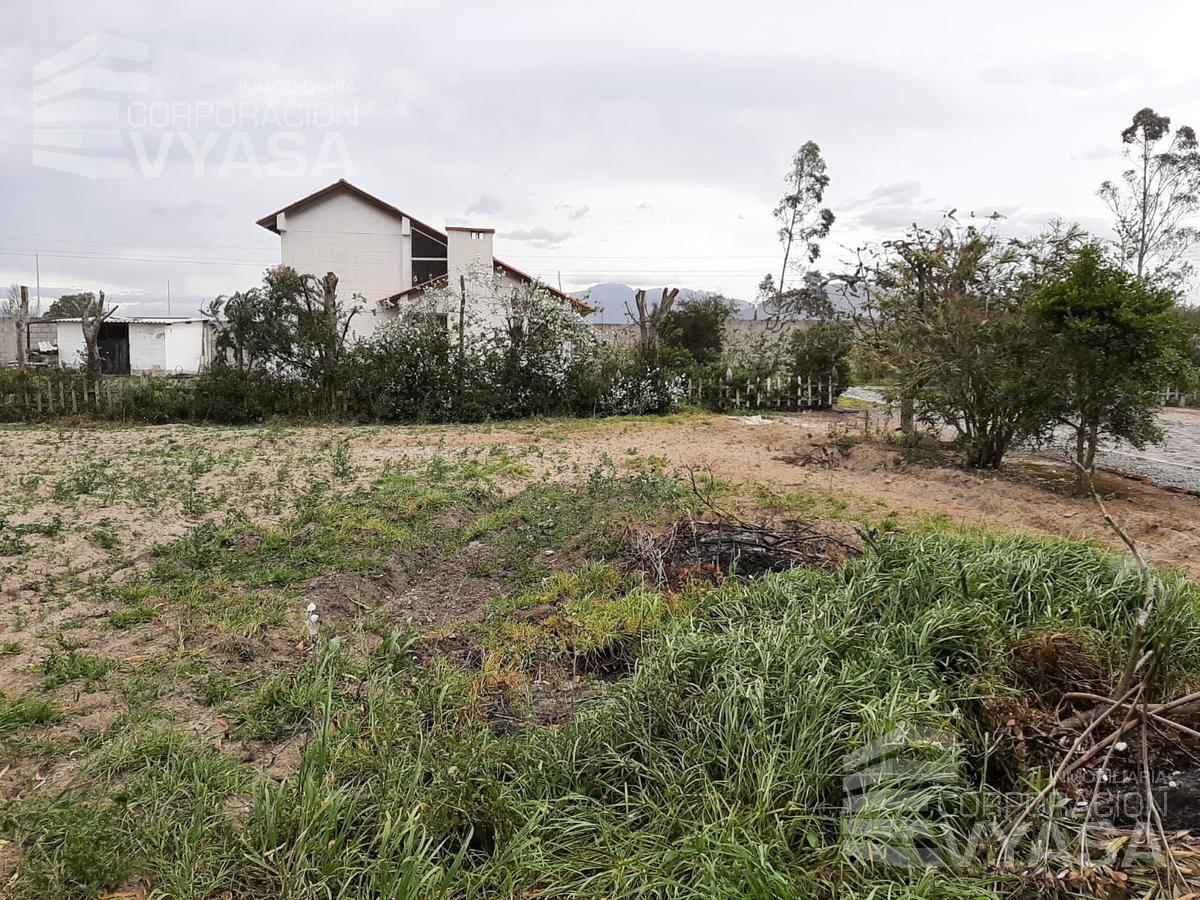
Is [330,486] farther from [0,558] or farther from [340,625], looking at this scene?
[340,625]

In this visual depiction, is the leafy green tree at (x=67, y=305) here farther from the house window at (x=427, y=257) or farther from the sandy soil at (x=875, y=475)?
the sandy soil at (x=875, y=475)

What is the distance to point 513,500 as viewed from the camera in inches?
288

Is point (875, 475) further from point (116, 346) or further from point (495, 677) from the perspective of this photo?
point (116, 346)

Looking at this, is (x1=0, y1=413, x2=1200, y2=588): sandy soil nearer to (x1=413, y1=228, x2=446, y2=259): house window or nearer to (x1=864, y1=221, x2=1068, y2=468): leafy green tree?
(x1=864, y1=221, x2=1068, y2=468): leafy green tree

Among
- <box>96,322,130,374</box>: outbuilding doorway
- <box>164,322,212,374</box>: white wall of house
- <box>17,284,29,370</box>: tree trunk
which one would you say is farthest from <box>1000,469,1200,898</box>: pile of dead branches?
<box>96,322,130,374</box>: outbuilding doorway

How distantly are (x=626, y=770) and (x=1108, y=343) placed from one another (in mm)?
7150

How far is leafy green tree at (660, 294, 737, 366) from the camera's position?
23.1 metres

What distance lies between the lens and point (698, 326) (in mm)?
23531

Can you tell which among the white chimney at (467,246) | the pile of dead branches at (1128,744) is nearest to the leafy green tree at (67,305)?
the white chimney at (467,246)

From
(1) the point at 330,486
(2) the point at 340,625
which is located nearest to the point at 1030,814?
(2) the point at 340,625

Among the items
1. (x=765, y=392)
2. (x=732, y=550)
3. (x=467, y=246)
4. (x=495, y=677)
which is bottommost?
(x=495, y=677)

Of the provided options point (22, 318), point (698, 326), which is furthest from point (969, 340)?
point (22, 318)

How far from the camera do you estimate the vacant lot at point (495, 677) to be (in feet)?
7.39

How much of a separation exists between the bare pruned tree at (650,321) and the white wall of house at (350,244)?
9.68m
